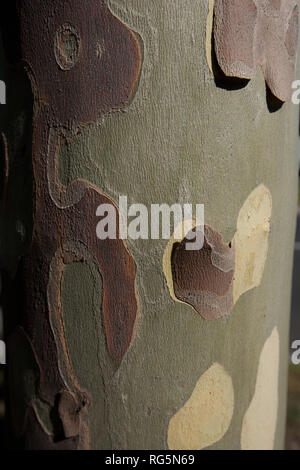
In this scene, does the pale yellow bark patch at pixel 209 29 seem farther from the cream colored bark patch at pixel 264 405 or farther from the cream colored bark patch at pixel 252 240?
the cream colored bark patch at pixel 264 405

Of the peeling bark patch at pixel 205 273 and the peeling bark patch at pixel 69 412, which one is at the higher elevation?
the peeling bark patch at pixel 205 273

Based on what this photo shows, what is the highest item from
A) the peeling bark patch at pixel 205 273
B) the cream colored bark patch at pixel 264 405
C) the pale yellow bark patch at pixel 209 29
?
the pale yellow bark patch at pixel 209 29

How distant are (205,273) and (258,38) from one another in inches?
9.2

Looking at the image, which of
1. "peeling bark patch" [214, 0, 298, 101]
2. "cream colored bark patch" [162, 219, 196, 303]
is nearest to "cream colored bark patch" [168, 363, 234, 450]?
"cream colored bark patch" [162, 219, 196, 303]

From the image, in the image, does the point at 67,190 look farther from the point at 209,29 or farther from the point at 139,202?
the point at 209,29

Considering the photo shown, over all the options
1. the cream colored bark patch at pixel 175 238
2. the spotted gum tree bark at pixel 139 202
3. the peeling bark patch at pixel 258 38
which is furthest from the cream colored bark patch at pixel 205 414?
the peeling bark patch at pixel 258 38

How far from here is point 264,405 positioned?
0.57 metres

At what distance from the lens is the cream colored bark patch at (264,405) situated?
0.54m

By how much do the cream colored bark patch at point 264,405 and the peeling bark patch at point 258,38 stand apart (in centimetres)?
31

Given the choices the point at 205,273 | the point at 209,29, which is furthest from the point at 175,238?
the point at 209,29

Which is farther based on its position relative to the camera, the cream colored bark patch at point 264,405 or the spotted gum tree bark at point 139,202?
the cream colored bark patch at point 264,405

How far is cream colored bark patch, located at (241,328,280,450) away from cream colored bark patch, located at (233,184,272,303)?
0.35 feet

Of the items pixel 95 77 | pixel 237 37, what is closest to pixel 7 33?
pixel 95 77

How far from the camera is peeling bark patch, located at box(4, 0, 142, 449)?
1.31 ft
